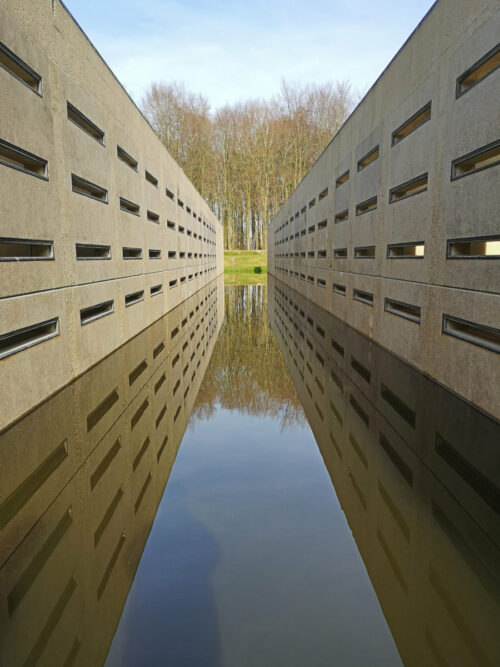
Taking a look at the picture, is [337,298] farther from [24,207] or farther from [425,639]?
[425,639]

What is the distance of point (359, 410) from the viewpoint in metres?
5.80

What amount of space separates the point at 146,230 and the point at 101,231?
13.8 ft

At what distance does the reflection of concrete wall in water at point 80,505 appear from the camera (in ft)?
7.77

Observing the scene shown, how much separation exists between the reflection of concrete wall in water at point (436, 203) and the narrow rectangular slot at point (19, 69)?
530 centimetres

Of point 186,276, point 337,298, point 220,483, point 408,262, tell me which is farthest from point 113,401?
point 186,276

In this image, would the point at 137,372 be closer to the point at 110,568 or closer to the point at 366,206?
the point at 110,568

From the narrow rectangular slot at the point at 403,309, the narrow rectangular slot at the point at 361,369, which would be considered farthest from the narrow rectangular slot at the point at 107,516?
the narrow rectangular slot at the point at 403,309

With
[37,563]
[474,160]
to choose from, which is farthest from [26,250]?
[474,160]

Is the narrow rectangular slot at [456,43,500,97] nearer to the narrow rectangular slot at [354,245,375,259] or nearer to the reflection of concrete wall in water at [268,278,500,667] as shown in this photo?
the reflection of concrete wall in water at [268,278,500,667]

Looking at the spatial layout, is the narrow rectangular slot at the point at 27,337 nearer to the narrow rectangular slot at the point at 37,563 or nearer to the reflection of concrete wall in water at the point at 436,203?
the narrow rectangular slot at the point at 37,563

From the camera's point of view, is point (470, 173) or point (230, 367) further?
point (230, 367)

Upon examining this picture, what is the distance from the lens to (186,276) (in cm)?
2038

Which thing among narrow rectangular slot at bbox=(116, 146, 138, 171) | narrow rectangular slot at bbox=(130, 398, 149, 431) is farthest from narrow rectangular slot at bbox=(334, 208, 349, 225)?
narrow rectangular slot at bbox=(130, 398, 149, 431)

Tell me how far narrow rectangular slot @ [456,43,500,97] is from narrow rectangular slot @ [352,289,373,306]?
493cm
